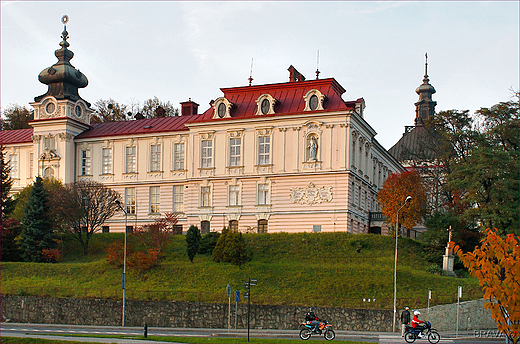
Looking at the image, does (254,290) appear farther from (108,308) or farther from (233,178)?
(233,178)

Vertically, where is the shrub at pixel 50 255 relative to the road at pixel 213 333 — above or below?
above

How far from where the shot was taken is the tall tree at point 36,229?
61.9m

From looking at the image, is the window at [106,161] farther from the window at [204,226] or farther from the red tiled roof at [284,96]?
the window at [204,226]

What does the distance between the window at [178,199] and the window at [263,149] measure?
30.5 feet

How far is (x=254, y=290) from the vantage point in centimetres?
5078

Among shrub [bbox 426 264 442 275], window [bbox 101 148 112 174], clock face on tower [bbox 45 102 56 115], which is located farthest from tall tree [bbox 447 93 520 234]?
clock face on tower [bbox 45 102 56 115]

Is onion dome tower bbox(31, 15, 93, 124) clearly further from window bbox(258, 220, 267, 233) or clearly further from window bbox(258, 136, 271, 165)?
window bbox(258, 220, 267, 233)

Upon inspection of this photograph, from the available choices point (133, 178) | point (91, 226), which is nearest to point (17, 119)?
point (133, 178)

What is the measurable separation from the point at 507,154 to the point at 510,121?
15.9 feet

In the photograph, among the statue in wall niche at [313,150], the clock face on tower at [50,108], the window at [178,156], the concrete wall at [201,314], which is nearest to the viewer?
the concrete wall at [201,314]

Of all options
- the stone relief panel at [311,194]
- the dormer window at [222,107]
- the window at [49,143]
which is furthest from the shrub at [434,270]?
the window at [49,143]

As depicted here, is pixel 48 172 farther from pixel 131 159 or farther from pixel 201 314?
pixel 201 314

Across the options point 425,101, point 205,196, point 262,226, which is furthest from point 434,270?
point 425,101

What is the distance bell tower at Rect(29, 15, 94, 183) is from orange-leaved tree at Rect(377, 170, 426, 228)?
33.2 metres
